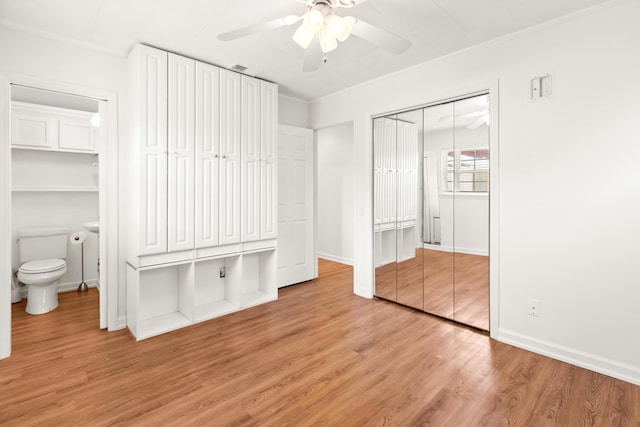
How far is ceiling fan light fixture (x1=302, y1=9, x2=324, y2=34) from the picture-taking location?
1735mm

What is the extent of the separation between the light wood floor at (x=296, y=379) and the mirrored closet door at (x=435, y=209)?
1.17ft

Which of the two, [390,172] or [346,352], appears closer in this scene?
[346,352]

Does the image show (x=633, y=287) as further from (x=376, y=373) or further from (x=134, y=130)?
(x=134, y=130)

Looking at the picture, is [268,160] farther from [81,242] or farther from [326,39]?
[81,242]

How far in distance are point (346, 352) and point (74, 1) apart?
3.29m

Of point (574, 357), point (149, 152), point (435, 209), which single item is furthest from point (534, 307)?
point (149, 152)

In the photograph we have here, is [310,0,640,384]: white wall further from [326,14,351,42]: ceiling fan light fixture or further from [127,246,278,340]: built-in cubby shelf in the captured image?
[127,246,278,340]: built-in cubby shelf

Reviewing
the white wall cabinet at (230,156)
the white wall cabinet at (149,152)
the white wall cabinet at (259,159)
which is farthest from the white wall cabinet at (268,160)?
the white wall cabinet at (149,152)

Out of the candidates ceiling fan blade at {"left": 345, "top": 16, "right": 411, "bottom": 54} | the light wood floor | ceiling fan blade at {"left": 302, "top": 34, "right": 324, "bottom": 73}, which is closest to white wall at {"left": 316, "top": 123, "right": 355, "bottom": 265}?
the light wood floor

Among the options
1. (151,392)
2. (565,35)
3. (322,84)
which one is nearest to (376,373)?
(151,392)

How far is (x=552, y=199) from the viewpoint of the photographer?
244 cm

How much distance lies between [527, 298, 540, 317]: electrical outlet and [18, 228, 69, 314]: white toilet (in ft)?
15.5

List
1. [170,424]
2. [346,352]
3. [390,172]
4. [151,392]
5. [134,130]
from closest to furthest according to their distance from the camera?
[170,424] → [151,392] → [346,352] → [134,130] → [390,172]

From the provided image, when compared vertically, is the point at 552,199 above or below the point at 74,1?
below
